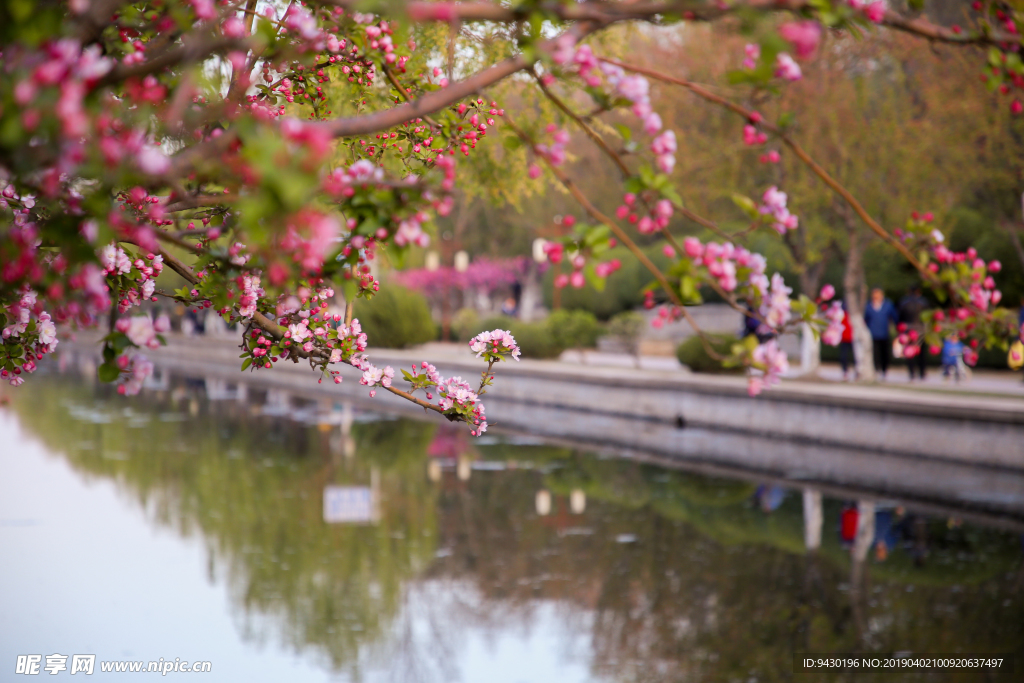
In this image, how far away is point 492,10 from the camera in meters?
2.30

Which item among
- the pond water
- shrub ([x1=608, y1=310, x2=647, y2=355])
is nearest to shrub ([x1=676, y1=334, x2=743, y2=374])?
shrub ([x1=608, y1=310, x2=647, y2=355])

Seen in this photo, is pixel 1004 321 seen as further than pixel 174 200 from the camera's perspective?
No

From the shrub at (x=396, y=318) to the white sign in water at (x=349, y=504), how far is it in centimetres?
1754

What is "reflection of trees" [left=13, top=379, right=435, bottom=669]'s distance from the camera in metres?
7.60

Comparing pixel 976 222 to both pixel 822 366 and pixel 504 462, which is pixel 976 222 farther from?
→ pixel 504 462

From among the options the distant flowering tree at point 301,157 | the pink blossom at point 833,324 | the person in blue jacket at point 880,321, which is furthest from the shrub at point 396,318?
the pink blossom at point 833,324

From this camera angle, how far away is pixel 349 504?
11.2 m

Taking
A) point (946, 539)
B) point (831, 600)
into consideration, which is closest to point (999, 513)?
point (946, 539)

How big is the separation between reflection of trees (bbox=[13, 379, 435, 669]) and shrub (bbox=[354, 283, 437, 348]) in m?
9.44

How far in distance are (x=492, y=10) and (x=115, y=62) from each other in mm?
1033

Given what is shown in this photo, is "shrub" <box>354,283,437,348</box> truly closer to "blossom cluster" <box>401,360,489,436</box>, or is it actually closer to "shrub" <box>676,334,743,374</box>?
"shrub" <box>676,334,743,374</box>

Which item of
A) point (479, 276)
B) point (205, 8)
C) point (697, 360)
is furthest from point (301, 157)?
point (479, 276)

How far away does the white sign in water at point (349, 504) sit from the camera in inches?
416

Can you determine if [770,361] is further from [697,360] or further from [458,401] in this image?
[697,360]
